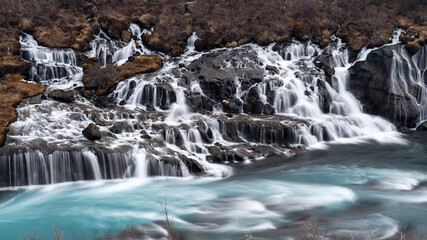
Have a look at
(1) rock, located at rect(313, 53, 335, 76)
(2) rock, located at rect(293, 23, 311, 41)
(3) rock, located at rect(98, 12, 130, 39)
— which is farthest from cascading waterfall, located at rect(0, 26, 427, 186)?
(3) rock, located at rect(98, 12, 130, 39)

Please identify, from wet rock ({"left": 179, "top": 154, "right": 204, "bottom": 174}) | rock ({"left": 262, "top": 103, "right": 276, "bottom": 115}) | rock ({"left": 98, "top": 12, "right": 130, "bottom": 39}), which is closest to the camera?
wet rock ({"left": 179, "top": 154, "right": 204, "bottom": 174})

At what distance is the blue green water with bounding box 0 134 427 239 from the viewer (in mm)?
6348

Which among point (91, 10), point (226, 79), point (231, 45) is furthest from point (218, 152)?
point (91, 10)

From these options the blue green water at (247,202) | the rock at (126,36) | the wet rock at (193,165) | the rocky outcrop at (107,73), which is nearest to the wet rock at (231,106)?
the blue green water at (247,202)

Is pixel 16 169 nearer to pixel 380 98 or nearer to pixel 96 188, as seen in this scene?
pixel 96 188

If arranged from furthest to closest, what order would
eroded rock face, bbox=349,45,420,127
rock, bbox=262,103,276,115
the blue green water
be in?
rock, bbox=262,103,276,115 < eroded rock face, bbox=349,45,420,127 < the blue green water

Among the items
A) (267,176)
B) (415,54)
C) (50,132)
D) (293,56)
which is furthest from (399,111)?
(50,132)

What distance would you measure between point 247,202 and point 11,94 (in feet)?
43.4

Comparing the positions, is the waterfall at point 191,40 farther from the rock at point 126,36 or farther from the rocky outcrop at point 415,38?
the rocky outcrop at point 415,38

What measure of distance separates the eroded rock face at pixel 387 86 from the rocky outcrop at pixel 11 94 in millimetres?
17758

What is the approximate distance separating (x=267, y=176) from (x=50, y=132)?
866cm

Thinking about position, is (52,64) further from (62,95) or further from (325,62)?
(325,62)

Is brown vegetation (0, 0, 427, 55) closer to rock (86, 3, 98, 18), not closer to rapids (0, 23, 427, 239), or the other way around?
rock (86, 3, 98, 18)

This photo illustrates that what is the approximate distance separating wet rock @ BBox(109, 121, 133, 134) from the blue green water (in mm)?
2952
